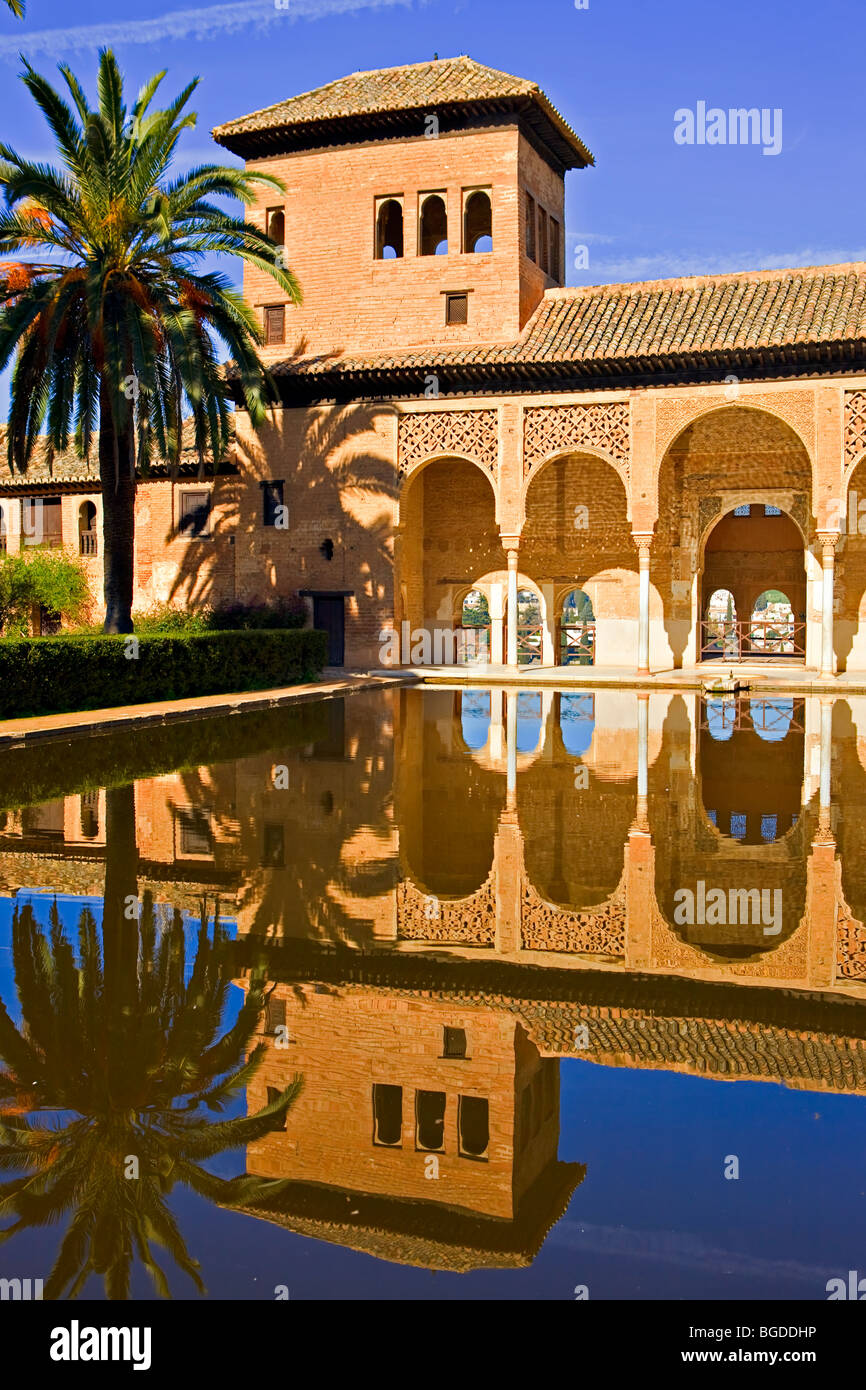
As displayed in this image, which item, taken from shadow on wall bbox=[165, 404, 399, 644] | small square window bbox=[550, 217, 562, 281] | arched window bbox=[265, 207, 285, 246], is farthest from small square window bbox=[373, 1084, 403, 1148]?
small square window bbox=[550, 217, 562, 281]

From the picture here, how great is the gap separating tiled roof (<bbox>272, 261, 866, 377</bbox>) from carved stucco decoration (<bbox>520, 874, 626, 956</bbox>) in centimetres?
1885

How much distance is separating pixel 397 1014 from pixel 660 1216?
5.33ft

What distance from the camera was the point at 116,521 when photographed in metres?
19.6

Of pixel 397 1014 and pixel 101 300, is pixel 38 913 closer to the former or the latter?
pixel 397 1014

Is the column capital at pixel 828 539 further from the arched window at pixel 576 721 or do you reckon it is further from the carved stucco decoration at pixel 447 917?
the carved stucco decoration at pixel 447 917

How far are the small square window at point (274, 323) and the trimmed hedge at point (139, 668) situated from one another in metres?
8.88

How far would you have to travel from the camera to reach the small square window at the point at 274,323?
28.4 metres

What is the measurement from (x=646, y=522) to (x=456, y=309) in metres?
6.35

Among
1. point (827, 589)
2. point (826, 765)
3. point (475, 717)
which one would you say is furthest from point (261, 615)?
point (826, 765)

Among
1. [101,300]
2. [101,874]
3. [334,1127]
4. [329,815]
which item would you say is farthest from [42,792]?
[101,300]

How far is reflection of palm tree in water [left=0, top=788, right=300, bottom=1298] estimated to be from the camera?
302 centimetres

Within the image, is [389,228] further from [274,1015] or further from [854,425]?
[274,1015]

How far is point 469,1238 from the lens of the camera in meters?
3.08

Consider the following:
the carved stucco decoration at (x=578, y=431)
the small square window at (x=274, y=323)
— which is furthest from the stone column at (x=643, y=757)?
the small square window at (x=274, y=323)
